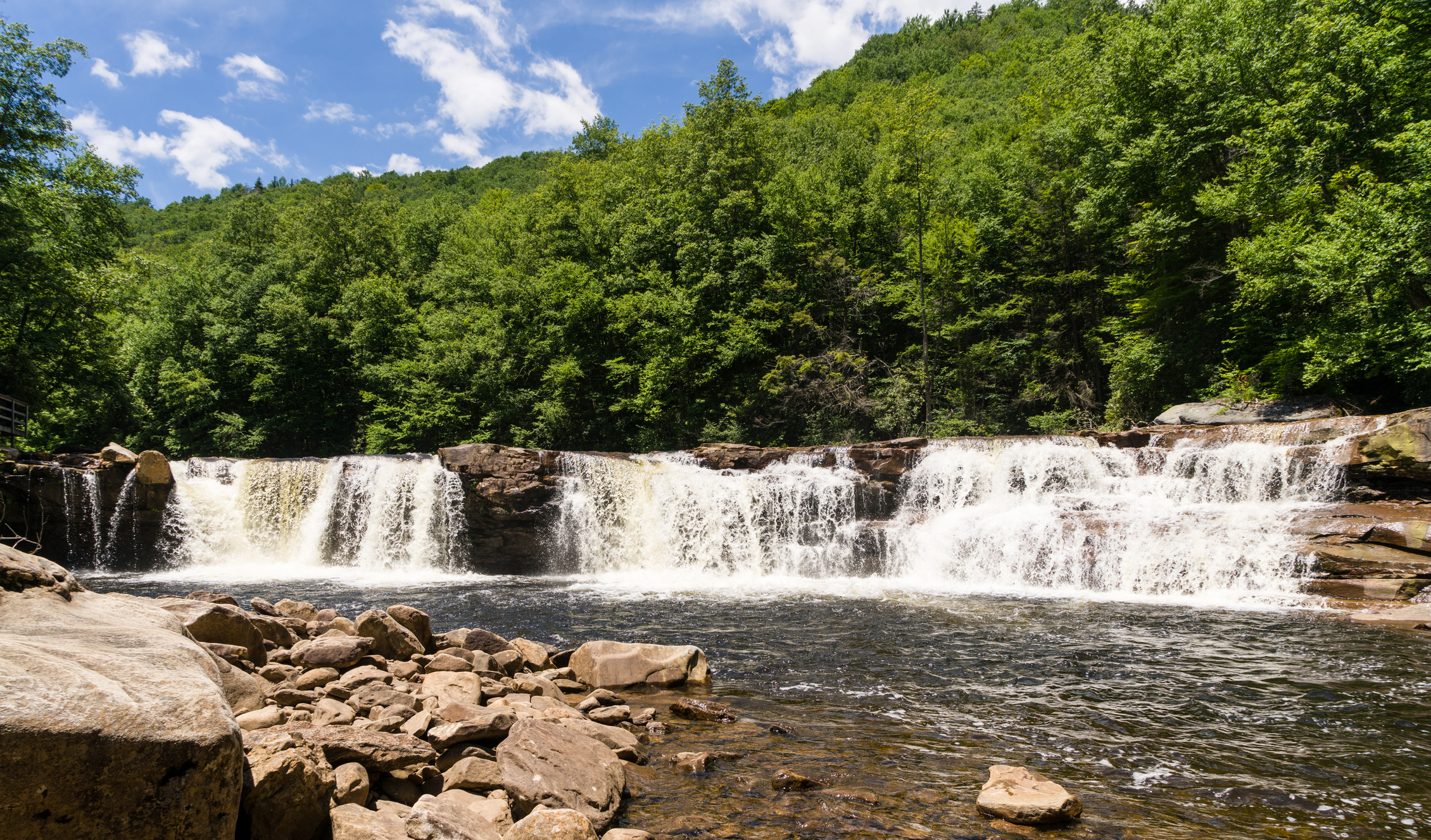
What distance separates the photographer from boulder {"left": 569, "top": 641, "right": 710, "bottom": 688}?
7.35m

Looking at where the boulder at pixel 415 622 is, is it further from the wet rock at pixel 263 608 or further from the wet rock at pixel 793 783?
the wet rock at pixel 793 783

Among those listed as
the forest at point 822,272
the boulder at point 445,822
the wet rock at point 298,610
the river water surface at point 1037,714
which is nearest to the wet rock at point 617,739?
the river water surface at point 1037,714

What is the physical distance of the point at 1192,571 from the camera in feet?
42.3

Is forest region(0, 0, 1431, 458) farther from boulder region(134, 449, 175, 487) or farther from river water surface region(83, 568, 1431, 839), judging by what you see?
river water surface region(83, 568, 1431, 839)

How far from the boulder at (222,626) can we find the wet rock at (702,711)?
3512 mm

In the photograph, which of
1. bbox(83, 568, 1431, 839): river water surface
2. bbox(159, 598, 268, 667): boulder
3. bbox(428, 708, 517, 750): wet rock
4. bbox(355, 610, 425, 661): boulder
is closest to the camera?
bbox(83, 568, 1431, 839): river water surface

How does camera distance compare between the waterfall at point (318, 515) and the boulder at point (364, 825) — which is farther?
the waterfall at point (318, 515)

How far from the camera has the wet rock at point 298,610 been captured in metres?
8.10

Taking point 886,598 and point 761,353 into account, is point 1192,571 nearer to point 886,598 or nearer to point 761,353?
point 886,598

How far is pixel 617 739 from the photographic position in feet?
17.9

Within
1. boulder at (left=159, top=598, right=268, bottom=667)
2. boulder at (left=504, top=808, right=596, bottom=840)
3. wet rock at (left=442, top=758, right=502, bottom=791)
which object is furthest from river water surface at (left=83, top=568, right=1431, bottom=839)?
boulder at (left=159, top=598, right=268, bottom=667)

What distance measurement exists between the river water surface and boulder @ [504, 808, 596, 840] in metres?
0.61

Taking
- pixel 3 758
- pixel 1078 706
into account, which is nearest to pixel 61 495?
pixel 3 758

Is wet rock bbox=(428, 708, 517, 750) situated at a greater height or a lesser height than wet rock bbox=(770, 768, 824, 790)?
greater
